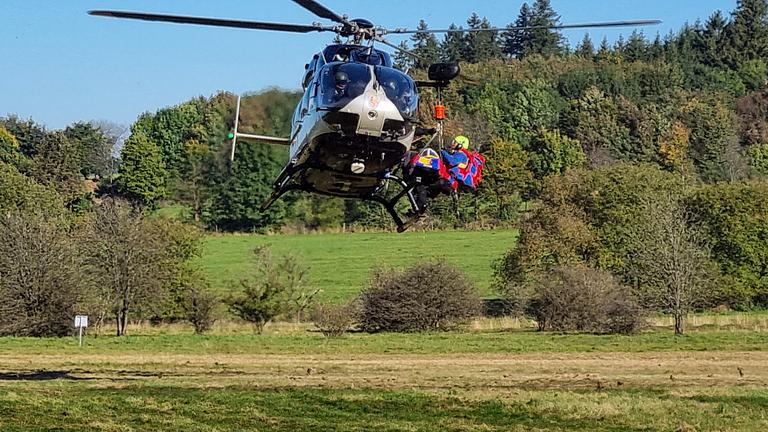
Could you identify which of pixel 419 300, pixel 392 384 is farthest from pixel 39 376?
pixel 419 300

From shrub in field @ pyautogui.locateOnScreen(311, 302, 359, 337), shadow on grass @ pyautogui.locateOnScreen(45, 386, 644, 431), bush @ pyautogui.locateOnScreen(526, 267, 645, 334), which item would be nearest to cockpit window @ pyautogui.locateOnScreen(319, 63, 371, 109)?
shadow on grass @ pyautogui.locateOnScreen(45, 386, 644, 431)

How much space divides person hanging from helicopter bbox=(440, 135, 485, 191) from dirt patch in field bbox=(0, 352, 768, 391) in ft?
13.3

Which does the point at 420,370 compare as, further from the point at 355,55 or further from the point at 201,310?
the point at 201,310

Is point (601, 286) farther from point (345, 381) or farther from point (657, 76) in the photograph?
point (657, 76)

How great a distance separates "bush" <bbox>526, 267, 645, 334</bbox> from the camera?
38375 mm

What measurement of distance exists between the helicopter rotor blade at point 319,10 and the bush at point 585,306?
2450 cm

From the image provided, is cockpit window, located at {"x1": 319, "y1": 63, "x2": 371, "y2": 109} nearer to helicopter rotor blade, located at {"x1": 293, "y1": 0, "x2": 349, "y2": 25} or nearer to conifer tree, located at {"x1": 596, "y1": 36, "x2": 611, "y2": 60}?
helicopter rotor blade, located at {"x1": 293, "y1": 0, "x2": 349, "y2": 25}

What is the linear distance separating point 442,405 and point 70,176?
6243cm

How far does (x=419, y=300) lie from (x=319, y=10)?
995 inches

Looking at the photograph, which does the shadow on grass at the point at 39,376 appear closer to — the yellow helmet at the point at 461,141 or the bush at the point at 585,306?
the yellow helmet at the point at 461,141

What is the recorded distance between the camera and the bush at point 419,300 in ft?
132

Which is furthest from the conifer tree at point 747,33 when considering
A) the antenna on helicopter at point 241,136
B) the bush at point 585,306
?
the antenna on helicopter at point 241,136

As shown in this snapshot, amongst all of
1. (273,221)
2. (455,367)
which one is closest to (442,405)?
(455,367)

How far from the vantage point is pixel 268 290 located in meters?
41.8
